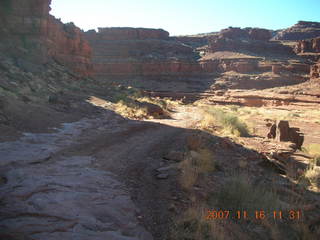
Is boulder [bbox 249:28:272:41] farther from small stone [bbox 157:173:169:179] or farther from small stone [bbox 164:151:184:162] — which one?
small stone [bbox 157:173:169:179]

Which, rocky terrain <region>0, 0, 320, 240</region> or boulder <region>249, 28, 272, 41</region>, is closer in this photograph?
rocky terrain <region>0, 0, 320, 240</region>

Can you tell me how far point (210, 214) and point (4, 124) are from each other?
6.97 m

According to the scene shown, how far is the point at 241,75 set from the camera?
214 feet

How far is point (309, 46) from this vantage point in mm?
83188

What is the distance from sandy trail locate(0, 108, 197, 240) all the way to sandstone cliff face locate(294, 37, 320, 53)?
286 ft

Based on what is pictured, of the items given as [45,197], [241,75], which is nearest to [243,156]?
[45,197]

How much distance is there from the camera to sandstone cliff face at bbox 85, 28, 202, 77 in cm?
7350

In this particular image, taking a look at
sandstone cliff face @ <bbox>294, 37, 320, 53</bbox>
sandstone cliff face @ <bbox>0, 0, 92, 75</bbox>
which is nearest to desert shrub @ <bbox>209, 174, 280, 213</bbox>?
sandstone cliff face @ <bbox>0, 0, 92, 75</bbox>

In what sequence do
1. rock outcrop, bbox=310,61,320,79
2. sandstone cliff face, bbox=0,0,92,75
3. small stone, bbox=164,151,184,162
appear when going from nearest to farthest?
small stone, bbox=164,151,184,162 < sandstone cliff face, bbox=0,0,92,75 < rock outcrop, bbox=310,61,320,79

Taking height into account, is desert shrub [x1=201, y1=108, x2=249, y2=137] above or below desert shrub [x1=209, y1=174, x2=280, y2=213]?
above

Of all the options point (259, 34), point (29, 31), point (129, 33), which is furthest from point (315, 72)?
point (129, 33)

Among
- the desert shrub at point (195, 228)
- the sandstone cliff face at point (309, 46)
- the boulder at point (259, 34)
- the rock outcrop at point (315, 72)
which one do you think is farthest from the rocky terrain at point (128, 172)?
the boulder at point (259, 34)

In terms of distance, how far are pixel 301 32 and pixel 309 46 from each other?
48.6 m
